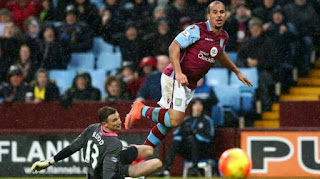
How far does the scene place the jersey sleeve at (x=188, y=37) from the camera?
11641 millimetres

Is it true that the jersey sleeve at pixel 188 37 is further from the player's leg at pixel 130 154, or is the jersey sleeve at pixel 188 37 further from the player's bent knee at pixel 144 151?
the player's leg at pixel 130 154

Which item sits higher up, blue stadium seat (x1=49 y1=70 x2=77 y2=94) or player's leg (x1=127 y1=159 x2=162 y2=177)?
blue stadium seat (x1=49 y1=70 x2=77 y2=94)

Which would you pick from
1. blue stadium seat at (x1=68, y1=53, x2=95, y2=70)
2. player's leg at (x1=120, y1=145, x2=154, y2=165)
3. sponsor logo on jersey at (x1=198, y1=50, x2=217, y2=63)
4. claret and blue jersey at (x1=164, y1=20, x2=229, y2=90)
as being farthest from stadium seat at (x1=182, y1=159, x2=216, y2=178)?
player's leg at (x1=120, y1=145, x2=154, y2=165)

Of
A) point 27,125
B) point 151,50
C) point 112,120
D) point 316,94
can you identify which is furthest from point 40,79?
point 112,120

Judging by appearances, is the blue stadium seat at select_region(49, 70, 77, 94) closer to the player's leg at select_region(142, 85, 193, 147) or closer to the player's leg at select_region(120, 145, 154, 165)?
the player's leg at select_region(142, 85, 193, 147)

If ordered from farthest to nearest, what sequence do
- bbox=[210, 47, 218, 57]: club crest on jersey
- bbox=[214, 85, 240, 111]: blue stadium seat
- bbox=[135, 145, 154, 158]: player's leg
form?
bbox=[214, 85, 240, 111]: blue stadium seat, bbox=[210, 47, 218, 57]: club crest on jersey, bbox=[135, 145, 154, 158]: player's leg

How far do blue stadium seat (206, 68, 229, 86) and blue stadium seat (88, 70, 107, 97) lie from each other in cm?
202

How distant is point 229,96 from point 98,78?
2.65 meters

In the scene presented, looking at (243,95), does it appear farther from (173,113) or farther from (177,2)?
(173,113)

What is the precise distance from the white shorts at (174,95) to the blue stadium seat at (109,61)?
6.33 metres

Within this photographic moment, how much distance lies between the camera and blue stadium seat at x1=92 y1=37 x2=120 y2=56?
1902 centimetres

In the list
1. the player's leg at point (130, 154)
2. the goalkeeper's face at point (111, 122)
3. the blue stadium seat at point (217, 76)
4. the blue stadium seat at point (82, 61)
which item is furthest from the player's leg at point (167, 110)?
the blue stadium seat at point (82, 61)

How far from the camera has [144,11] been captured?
1920 cm

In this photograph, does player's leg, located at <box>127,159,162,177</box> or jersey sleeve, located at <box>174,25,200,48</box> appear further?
jersey sleeve, located at <box>174,25,200,48</box>
